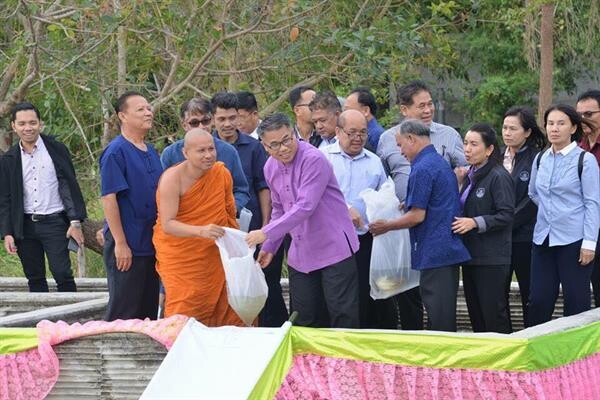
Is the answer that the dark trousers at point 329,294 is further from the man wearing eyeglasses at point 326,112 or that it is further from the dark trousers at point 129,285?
the man wearing eyeglasses at point 326,112

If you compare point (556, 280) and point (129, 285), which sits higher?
point (129, 285)

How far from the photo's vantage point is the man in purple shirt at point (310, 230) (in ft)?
20.1

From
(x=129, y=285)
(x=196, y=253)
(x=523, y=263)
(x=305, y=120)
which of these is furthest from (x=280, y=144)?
(x=523, y=263)

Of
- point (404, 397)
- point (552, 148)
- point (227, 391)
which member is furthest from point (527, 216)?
point (227, 391)

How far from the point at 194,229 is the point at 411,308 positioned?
167 centimetres

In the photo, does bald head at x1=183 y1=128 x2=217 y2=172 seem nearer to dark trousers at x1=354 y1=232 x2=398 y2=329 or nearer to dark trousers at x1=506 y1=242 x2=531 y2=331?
dark trousers at x1=354 y1=232 x2=398 y2=329

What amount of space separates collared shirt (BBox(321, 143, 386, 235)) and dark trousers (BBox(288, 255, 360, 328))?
1.84ft

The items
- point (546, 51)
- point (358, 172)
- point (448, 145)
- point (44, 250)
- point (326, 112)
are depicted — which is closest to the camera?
point (358, 172)

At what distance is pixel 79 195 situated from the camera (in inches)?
307

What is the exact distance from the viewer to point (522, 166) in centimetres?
700

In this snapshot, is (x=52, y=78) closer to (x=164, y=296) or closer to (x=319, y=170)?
(x=164, y=296)

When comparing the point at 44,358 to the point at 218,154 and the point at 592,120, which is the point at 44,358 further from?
the point at 592,120

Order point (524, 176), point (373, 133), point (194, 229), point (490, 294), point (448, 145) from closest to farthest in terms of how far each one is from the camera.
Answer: point (194, 229) < point (490, 294) < point (524, 176) < point (448, 145) < point (373, 133)

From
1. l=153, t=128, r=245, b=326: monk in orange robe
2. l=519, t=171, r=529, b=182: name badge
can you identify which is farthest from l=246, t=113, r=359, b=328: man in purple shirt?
l=519, t=171, r=529, b=182: name badge
